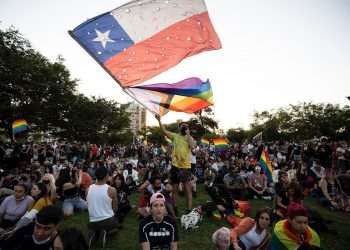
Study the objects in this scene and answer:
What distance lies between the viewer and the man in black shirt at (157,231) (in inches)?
133

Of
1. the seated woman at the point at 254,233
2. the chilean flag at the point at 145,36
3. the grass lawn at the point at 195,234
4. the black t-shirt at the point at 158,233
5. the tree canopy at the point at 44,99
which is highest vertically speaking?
the tree canopy at the point at 44,99

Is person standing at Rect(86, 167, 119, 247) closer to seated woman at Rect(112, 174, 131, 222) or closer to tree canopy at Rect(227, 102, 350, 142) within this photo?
seated woman at Rect(112, 174, 131, 222)

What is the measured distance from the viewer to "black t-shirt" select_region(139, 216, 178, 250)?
3402mm

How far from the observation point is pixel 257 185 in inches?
430

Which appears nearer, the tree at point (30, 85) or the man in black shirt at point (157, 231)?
the man in black shirt at point (157, 231)

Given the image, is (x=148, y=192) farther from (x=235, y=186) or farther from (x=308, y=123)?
(x=308, y=123)

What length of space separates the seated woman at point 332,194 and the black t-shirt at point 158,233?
25.5 ft

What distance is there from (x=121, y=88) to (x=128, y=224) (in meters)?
3.81

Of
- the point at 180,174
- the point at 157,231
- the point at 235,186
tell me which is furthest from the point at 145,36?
the point at 235,186

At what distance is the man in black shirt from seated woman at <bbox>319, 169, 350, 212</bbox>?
776 centimetres

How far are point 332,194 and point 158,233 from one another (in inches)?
364

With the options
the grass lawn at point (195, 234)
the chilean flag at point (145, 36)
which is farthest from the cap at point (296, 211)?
the chilean flag at point (145, 36)

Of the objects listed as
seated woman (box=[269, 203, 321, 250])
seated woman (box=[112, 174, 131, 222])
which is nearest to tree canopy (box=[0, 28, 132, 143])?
seated woman (box=[112, 174, 131, 222])

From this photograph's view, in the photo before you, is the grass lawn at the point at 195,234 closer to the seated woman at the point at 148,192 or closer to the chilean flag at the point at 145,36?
the seated woman at the point at 148,192
